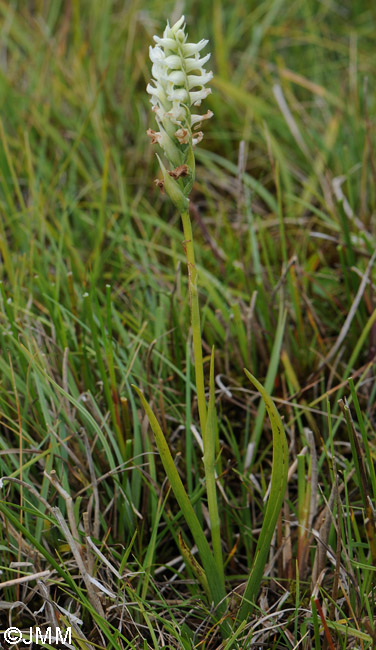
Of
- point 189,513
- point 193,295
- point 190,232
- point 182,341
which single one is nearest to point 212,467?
point 189,513

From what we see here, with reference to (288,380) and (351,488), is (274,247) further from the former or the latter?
(351,488)

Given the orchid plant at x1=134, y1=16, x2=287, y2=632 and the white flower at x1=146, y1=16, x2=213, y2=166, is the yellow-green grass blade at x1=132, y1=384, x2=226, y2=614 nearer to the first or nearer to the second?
the orchid plant at x1=134, y1=16, x2=287, y2=632

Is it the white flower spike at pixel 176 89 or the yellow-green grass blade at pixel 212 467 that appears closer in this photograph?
the white flower spike at pixel 176 89

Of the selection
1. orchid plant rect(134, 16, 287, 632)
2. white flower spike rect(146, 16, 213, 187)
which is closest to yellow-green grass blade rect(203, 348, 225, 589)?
orchid plant rect(134, 16, 287, 632)

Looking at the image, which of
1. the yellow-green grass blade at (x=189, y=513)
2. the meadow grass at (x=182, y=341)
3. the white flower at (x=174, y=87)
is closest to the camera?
the white flower at (x=174, y=87)

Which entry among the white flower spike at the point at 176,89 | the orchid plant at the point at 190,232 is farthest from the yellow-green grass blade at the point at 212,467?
the white flower spike at the point at 176,89

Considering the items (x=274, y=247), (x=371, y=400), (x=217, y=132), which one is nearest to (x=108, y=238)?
(x=274, y=247)

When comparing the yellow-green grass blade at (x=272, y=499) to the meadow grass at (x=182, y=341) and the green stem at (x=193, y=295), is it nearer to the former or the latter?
the meadow grass at (x=182, y=341)
